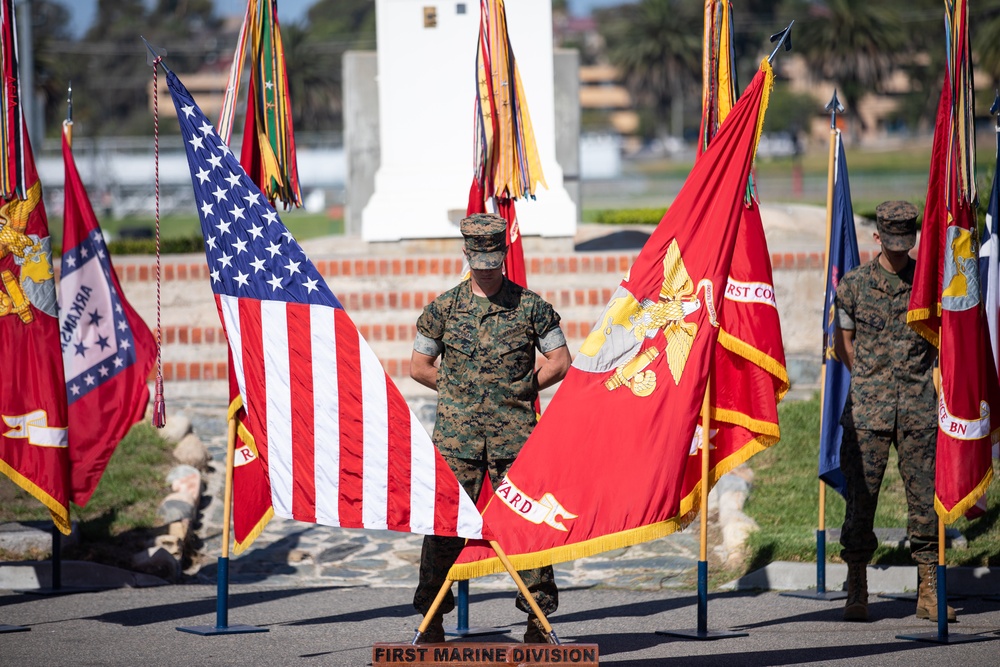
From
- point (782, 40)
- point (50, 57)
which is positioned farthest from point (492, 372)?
point (50, 57)

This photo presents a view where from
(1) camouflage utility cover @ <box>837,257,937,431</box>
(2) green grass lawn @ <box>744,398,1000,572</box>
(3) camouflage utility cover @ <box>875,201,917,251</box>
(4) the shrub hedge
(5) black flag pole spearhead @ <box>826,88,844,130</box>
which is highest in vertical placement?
(5) black flag pole spearhead @ <box>826,88,844,130</box>

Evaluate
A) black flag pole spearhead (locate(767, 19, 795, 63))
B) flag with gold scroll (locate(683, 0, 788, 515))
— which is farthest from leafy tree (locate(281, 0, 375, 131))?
black flag pole spearhead (locate(767, 19, 795, 63))

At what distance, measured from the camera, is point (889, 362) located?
24.1ft

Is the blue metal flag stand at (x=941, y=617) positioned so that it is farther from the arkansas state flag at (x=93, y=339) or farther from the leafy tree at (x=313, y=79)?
the leafy tree at (x=313, y=79)

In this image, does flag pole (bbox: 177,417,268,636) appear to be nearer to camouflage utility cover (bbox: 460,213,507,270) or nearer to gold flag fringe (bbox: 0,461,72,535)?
gold flag fringe (bbox: 0,461,72,535)

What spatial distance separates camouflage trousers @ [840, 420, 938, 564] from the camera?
24.0 ft

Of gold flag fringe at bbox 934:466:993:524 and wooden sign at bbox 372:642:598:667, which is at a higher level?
gold flag fringe at bbox 934:466:993:524

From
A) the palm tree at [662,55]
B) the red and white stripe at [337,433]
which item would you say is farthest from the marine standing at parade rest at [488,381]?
the palm tree at [662,55]

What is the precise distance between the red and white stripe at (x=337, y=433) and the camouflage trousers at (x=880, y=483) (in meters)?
2.46

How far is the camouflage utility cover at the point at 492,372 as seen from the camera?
254 inches

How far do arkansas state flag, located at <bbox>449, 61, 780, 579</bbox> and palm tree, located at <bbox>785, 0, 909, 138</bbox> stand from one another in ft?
217

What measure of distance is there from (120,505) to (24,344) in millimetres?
2266

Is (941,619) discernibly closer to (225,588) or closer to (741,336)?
(741,336)

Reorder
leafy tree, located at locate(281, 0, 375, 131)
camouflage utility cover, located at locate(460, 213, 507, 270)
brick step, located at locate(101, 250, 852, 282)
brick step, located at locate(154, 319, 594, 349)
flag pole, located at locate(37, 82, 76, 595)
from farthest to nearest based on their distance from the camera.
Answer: leafy tree, located at locate(281, 0, 375, 131) < brick step, located at locate(101, 250, 852, 282) < brick step, located at locate(154, 319, 594, 349) < flag pole, located at locate(37, 82, 76, 595) < camouflage utility cover, located at locate(460, 213, 507, 270)
